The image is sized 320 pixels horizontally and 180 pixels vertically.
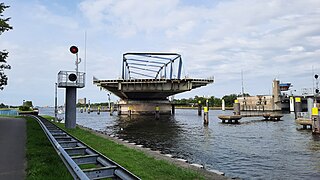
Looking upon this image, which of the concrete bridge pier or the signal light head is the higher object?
the signal light head

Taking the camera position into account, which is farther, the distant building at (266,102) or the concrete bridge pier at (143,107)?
the distant building at (266,102)

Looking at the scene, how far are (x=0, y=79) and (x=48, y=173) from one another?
23141 mm

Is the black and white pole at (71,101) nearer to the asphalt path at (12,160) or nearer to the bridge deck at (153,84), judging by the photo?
the asphalt path at (12,160)

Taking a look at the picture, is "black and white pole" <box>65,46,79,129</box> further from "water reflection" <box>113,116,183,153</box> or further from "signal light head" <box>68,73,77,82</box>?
"water reflection" <box>113,116,183,153</box>

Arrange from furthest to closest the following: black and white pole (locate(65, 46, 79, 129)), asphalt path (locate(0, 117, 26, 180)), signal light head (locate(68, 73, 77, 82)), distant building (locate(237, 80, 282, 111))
→ distant building (locate(237, 80, 282, 111)), black and white pole (locate(65, 46, 79, 129)), signal light head (locate(68, 73, 77, 82)), asphalt path (locate(0, 117, 26, 180))

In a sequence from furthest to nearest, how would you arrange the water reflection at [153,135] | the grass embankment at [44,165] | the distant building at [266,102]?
1. the distant building at [266,102]
2. the water reflection at [153,135]
3. the grass embankment at [44,165]

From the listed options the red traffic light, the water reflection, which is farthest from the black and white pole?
the water reflection

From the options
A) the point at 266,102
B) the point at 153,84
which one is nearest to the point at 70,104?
the point at 153,84

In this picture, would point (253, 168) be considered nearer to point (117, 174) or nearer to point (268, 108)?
point (117, 174)

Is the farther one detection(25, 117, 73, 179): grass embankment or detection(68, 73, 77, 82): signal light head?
detection(68, 73, 77, 82): signal light head

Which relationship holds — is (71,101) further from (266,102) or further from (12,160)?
(266,102)

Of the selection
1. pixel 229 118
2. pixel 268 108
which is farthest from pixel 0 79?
pixel 268 108

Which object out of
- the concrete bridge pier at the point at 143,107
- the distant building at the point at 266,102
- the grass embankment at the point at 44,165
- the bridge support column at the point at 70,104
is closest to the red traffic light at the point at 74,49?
the bridge support column at the point at 70,104

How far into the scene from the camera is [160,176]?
32.3 ft
